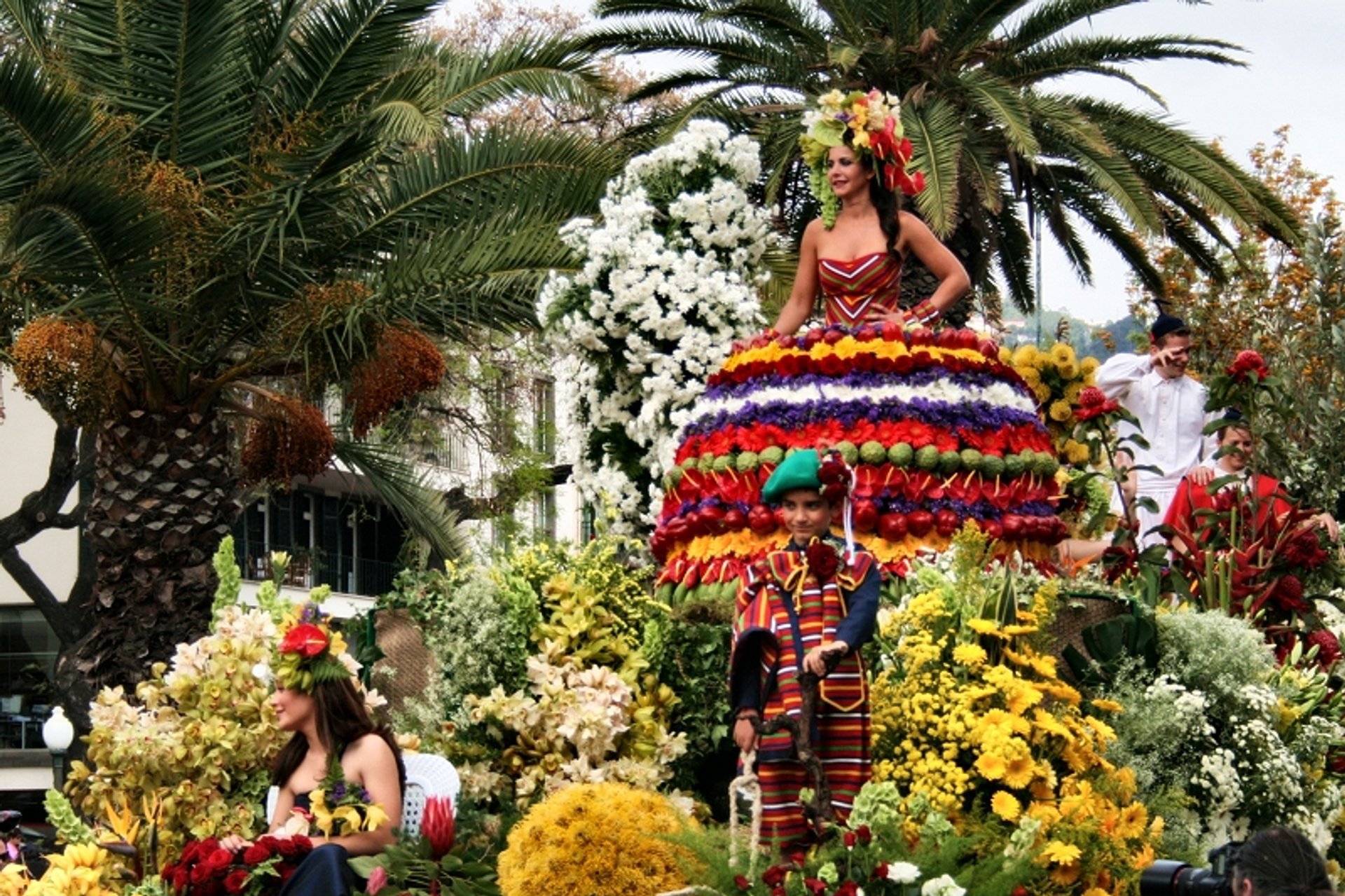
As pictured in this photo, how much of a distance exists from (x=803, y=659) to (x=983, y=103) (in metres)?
12.0

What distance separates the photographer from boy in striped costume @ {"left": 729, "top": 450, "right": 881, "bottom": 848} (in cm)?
710

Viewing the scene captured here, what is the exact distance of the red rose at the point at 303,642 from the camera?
773cm

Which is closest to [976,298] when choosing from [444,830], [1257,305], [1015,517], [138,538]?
[1257,305]

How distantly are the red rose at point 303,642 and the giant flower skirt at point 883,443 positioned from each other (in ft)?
7.04

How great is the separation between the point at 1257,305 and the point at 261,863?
1884cm

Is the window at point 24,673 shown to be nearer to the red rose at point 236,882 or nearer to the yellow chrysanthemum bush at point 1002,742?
the red rose at point 236,882

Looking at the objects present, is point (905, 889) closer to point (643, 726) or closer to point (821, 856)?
point (821, 856)

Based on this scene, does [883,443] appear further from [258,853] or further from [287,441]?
[287,441]

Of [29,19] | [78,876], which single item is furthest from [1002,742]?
[29,19]

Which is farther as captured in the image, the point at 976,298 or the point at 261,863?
the point at 976,298

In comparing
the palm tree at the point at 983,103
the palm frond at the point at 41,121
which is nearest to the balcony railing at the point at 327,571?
the palm tree at the point at 983,103

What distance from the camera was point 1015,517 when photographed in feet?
30.2

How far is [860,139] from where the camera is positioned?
9648 millimetres

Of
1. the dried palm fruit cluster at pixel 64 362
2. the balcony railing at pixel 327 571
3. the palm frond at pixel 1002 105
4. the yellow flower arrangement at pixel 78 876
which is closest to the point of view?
the yellow flower arrangement at pixel 78 876
